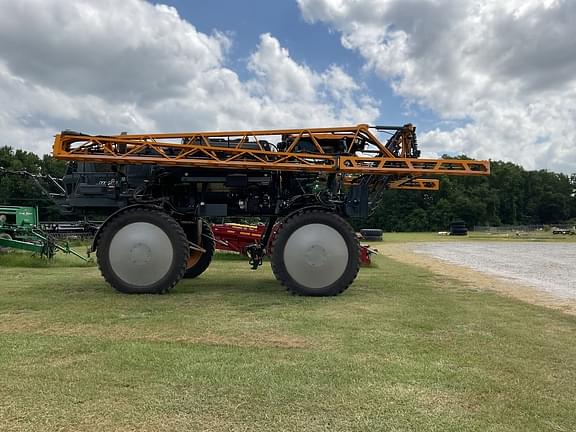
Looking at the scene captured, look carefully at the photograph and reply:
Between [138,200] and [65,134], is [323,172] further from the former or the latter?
[65,134]

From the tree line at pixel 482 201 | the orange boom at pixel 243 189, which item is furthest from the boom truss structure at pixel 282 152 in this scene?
the tree line at pixel 482 201

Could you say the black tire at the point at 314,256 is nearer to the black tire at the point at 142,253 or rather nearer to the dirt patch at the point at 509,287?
the black tire at the point at 142,253

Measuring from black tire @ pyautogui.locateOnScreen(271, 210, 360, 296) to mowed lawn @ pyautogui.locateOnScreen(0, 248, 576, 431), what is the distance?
75 centimetres

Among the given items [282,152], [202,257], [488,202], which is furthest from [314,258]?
[488,202]

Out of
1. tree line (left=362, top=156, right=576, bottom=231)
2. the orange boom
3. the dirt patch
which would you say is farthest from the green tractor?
tree line (left=362, top=156, right=576, bottom=231)

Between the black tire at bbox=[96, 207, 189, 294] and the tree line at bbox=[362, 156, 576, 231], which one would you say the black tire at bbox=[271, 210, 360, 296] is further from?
the tree line at bbox=[362, 156, 576, 231]

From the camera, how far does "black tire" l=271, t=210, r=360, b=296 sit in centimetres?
1045

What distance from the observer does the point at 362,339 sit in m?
6.67

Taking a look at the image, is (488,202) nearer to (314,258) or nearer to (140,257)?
(314,258)

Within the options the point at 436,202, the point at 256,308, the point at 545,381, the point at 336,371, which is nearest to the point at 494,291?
the point at 256,308

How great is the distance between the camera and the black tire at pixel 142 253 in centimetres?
1032

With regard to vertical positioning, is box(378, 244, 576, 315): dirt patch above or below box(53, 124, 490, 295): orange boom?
below

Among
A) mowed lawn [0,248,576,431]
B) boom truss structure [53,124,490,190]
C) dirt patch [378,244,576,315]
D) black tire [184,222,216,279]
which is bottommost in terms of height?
dirt patch [378,244,576,315]

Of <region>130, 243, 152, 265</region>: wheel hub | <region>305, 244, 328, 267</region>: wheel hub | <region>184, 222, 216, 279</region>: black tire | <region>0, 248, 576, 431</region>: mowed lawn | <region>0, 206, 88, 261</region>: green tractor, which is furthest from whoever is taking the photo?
<region>0, 206, 88, 261</region>: green tractor
